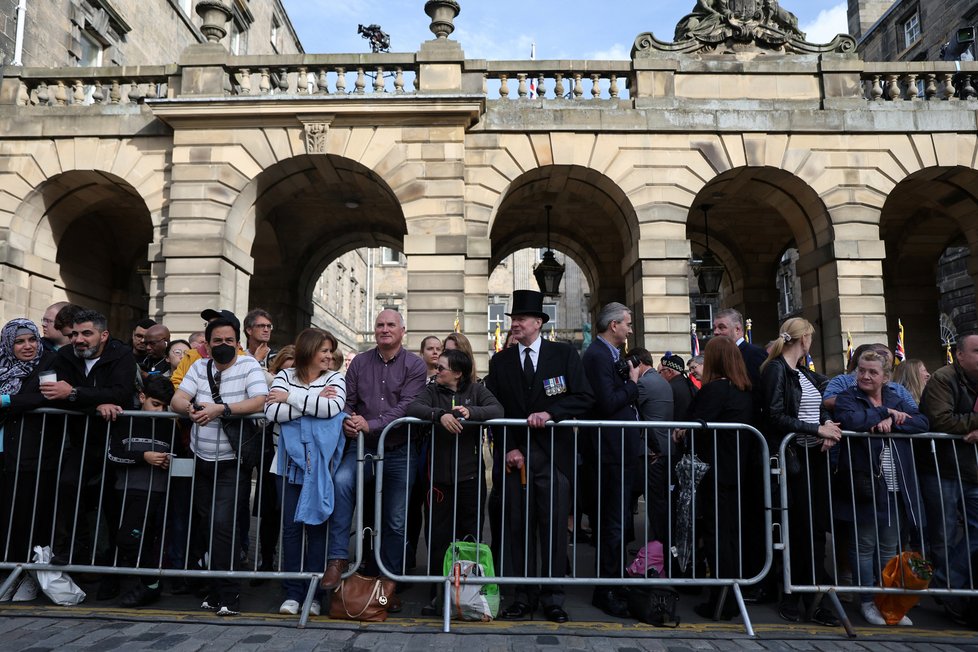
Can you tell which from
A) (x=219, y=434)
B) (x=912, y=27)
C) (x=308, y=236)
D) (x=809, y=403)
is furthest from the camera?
(x=912, y=27)

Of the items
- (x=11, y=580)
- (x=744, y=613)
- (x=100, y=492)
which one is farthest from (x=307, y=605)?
(x=744, y=613)

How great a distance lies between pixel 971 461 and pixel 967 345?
2.71 ft

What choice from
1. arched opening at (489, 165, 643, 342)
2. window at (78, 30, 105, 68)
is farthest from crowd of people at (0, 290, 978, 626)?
window at (78, 30, 105, 68)

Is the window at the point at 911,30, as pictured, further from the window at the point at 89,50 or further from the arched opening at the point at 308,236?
the window at the point at 89,50

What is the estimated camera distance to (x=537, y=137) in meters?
11.9

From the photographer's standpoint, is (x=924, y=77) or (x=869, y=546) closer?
(x=869, y=546)

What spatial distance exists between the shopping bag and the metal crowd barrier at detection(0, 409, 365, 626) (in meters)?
0.70

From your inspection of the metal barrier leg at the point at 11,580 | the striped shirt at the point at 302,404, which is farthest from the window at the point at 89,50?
the striped shirt at the point at 302,404

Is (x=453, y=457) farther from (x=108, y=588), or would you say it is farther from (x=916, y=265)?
(x=916, y=265)

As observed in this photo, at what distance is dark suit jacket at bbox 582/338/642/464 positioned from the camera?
4941mm

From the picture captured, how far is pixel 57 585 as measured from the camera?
4.72 metres

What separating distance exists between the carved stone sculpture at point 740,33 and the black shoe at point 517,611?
10521mm

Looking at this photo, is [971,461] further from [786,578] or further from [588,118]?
[588,118]

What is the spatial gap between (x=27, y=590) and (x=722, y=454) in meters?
5.04
